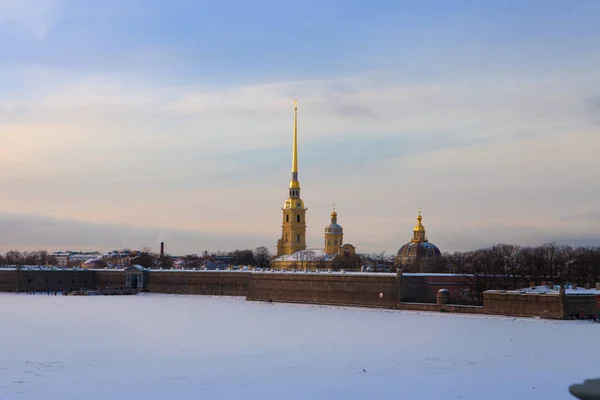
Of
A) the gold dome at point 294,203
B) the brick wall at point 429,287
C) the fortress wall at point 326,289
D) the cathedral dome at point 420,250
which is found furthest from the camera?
the gold dome at point 294,203

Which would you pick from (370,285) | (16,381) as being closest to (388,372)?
(16,381)

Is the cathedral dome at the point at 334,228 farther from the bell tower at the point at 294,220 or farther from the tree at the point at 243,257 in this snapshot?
the tree at the point at 243,257

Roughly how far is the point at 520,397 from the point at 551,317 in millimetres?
24103

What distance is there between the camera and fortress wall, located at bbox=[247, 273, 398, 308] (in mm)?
51844

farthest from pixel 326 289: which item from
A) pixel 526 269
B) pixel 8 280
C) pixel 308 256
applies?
pixel 308 256

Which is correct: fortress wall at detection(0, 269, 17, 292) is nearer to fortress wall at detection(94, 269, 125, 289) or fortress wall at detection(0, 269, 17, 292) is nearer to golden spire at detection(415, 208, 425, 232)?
fortress wall at detection(94, 269, 125, 289)

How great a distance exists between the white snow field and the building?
42836mm

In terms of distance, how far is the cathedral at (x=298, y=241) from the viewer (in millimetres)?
102250

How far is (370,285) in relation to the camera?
52.8 m

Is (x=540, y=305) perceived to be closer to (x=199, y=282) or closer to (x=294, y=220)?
(x=199, y=282)

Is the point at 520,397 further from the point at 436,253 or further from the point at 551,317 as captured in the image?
the point at 436,253

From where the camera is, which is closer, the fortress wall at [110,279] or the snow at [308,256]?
the fortress wall at [110,279]

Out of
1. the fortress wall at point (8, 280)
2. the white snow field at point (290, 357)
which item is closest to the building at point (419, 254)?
the fortress wall at point (8, 280)

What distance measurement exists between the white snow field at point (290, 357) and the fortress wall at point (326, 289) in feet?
33.1
